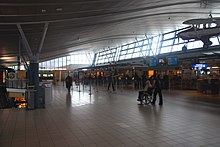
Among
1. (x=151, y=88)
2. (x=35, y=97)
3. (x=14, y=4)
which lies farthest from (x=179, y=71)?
(x=14, y=4)

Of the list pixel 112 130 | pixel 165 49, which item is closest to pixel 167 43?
pixel 165 49

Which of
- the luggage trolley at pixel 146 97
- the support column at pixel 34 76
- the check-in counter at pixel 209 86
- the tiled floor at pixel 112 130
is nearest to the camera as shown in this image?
the tiled floor at pixel 112 130

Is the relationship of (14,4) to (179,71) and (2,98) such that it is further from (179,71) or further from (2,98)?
(179,71)

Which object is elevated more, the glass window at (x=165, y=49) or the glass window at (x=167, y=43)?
the glass window at (x=167, y=43)

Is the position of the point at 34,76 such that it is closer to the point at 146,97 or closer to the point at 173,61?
the point at 146,97

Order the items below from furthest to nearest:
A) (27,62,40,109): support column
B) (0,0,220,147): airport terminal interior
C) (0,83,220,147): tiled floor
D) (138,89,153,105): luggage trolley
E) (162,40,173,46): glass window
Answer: (162,40,173,46): glass window
(138,89,153,105): luggage trolley
(27,62,40,109): support column
(0,0,220,147): airport terminal interior
(0,83,220,147): tiled floor

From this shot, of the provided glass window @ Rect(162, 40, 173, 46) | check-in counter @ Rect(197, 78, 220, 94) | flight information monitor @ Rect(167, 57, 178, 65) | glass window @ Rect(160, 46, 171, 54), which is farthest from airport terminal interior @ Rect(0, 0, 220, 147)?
glass window @ Rect(162, 40, 173, 46)

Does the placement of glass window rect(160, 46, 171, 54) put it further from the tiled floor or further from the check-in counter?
the tiled floor

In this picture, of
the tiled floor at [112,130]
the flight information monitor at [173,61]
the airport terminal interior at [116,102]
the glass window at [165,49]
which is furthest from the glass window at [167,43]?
the tiled floor at [112,130]

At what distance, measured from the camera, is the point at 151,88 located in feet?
43.3

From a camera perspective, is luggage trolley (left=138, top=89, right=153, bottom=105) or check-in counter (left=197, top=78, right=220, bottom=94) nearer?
luggage trolley (left=138, top=89, right=153, bottom=105)

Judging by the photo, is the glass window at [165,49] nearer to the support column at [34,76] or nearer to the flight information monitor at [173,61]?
the flight information monitor at [173,61]

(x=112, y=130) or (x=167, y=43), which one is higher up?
(x=167, y=43)

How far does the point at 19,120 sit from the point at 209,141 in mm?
6673
